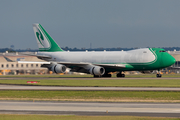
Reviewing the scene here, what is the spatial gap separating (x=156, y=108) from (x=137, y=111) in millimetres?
2387

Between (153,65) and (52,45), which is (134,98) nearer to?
(153,65)

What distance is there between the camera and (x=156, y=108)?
26562 mm

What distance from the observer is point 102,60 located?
79.4 m

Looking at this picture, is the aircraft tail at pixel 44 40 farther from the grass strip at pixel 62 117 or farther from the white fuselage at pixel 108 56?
the grass strip at pixel 62 117

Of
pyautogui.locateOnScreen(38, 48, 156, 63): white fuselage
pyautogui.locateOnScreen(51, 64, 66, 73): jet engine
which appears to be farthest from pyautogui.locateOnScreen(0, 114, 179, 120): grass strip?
pyautogui.locateOnScreen(51, 64, 66, 73): jet engine

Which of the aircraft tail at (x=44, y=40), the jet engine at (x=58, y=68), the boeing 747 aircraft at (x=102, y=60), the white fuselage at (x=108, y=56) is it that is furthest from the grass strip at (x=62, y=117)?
the aircraft tail at (x=44, y=40)

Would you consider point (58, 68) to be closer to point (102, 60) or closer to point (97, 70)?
point (97, 70)

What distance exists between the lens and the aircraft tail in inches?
3457

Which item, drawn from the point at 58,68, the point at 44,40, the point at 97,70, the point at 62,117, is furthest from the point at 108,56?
the point at 62,117

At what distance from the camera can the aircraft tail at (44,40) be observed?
87819mm

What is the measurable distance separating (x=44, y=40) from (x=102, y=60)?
1772 centimetres

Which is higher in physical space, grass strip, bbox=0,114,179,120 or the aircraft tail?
the aircraft tail

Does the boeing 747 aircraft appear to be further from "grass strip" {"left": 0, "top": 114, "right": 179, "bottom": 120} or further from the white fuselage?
"grass strip" {"left": 0, "top": 114, "right": 179, "bottom": 120}

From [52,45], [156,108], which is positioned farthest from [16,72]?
[156,108]
